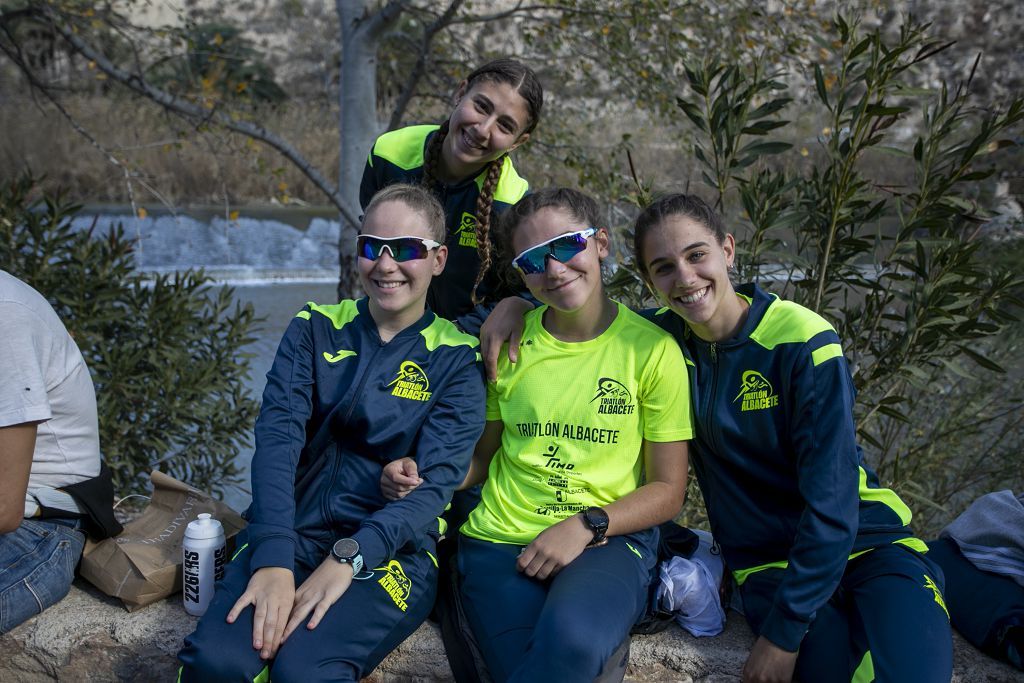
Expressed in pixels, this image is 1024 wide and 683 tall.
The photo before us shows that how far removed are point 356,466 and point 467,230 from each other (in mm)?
925

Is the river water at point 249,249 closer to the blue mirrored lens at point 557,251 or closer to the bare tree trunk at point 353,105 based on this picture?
the bare tree trunk at point 353,105

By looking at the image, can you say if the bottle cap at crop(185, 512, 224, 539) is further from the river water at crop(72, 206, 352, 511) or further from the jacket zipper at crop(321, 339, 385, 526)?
the river water at crop(72, 206, 352, 511)

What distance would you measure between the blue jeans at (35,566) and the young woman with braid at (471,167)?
1336 mm

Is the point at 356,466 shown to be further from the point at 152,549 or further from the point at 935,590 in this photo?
the point at 935,590

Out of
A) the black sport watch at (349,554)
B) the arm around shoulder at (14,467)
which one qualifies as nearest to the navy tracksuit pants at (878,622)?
the black sport watch at (349,554)

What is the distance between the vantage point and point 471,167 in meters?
2.89

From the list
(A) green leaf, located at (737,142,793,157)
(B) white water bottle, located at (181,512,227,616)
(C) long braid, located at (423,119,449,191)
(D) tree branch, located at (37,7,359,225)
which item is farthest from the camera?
(D) tree branch, located at (37,7,359,225)

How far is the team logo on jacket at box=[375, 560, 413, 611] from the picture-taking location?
2.23 m

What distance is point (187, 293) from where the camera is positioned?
4.39 m

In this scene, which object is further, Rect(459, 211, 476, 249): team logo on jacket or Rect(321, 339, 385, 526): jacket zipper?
Rect(459, 211, 476, 249): team logo on jacket

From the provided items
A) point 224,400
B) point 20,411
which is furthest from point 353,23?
point 20,411

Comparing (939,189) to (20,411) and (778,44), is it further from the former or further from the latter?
(778,44)

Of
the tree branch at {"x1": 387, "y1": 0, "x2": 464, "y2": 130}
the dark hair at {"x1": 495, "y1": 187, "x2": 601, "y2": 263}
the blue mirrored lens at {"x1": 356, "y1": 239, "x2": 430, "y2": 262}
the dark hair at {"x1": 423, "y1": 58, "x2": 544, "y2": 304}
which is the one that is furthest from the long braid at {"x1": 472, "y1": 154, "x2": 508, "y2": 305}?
the tree branch at {"x1": 387, "y1": 0, "x2": 464, "y2": 130}

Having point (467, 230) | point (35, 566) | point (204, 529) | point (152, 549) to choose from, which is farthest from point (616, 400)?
point (35, 566)
